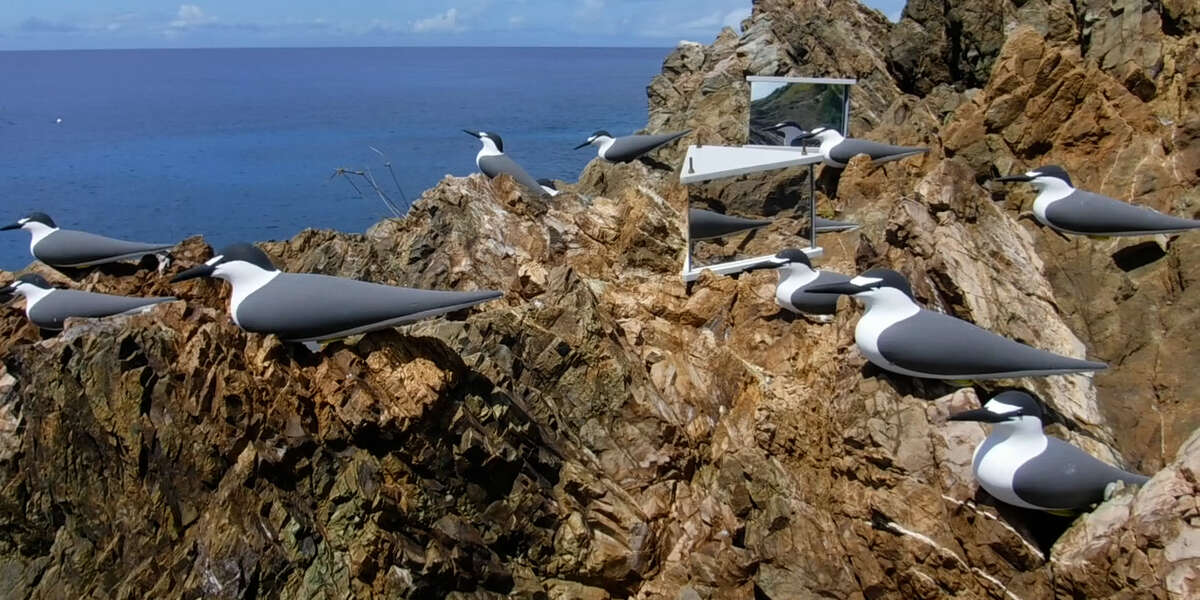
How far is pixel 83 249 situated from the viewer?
27.5ft

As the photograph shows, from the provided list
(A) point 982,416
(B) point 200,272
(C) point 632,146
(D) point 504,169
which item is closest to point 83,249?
(B) point 200,272

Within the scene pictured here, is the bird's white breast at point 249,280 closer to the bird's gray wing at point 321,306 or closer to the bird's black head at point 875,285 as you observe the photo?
the bird's gray wing at point 321,306

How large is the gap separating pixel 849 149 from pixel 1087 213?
13.5 ft

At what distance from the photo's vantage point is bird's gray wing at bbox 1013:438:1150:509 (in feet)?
17.8

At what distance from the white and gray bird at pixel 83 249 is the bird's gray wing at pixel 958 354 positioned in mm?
5529

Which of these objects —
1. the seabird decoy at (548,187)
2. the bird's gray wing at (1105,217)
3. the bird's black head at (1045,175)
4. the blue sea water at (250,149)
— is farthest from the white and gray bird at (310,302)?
the blue sea water at (250,149)

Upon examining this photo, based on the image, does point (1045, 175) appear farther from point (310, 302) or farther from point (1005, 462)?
point (310, 302)

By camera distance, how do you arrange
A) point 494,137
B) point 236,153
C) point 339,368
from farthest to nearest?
point 236,153, point 494,137, point 339,368

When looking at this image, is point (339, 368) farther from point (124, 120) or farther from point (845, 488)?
point (124, 120)

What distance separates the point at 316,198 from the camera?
23.5 meters

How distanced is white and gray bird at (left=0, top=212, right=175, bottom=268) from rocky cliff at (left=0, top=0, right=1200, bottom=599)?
18 centimetres

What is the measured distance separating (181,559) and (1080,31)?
14017mm

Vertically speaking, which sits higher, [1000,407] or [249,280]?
[249,280]

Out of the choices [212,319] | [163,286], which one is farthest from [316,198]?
[212,319]
